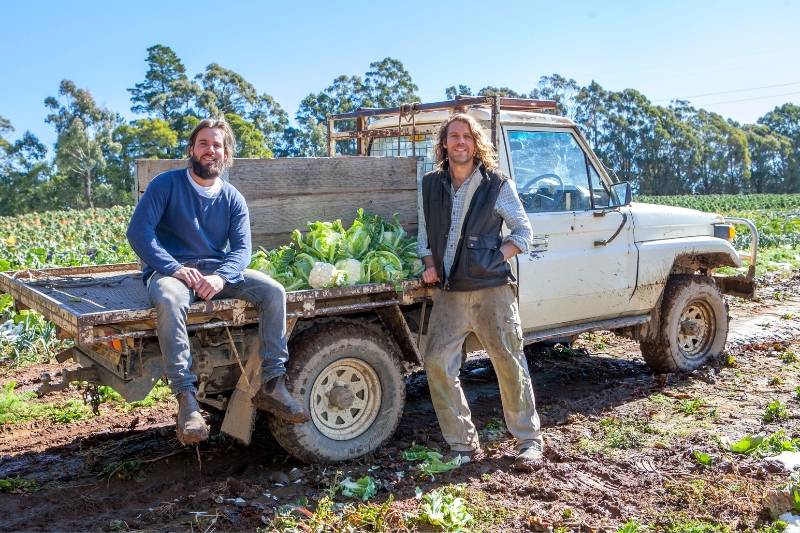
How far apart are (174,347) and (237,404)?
2.97ft

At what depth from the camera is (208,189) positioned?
198 inches

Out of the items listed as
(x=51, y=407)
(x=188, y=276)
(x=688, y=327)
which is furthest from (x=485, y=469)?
(x=51, y=407)

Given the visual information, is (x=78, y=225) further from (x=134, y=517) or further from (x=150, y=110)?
(x=150, y=110)

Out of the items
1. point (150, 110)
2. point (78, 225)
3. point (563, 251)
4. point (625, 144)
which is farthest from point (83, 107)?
point (563, 251)

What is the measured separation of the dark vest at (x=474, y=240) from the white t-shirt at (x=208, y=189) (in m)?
1.50

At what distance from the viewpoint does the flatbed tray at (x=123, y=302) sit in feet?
13.9

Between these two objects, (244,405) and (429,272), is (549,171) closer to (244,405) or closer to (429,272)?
(429,272)

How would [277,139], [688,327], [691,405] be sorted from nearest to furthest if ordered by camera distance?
[691,405]
[688,327]
[277,139]

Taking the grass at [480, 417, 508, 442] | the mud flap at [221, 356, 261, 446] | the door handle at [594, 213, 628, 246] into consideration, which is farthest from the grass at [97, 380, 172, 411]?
the door handle at [594, 213, 628, 246]

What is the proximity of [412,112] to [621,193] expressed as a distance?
2049 mm

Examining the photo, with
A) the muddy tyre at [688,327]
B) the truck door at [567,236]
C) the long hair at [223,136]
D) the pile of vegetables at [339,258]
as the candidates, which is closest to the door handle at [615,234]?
the truck door at [567,236]

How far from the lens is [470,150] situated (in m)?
5.17

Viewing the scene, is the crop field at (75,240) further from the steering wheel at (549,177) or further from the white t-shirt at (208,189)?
the steering wheel at (549,177)

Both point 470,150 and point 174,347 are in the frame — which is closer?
point 174,347
